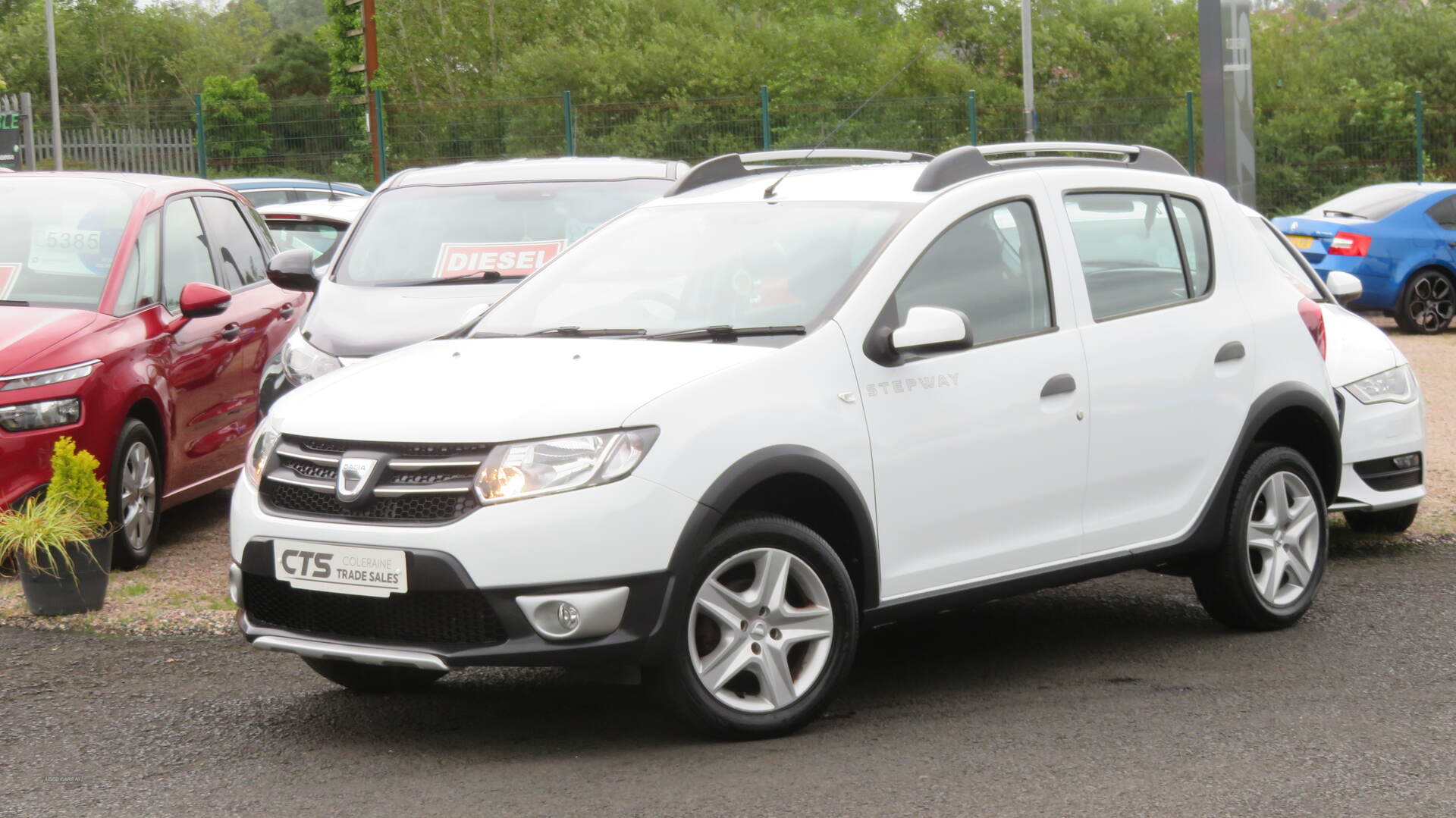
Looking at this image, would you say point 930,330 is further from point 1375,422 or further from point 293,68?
point 293,68

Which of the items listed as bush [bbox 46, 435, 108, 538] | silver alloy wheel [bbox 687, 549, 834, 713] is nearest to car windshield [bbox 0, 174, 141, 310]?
bush [bbox 46, 435, 108, 538]

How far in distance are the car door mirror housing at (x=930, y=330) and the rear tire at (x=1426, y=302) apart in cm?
1521

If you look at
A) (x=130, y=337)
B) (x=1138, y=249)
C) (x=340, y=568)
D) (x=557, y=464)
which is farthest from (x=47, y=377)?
(x=1138, y=249)

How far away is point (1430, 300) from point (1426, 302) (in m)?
0.05

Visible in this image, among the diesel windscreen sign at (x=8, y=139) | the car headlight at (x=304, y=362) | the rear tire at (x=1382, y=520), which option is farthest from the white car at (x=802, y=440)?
the diesel windscreen sign at (x=8, y=139)

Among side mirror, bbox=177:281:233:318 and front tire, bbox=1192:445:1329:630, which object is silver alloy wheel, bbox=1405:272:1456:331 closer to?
front tire, bbox=1192:445:1329:630

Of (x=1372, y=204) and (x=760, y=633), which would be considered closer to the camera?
(x=760, y=633)

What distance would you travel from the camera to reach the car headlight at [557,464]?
474 cm

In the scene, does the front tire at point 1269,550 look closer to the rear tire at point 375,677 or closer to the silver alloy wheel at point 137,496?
the rear tire at point 375,677

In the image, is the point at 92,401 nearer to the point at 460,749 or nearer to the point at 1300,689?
the point at 460,749

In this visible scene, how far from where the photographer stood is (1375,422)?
7949 mm

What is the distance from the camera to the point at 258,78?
266ft

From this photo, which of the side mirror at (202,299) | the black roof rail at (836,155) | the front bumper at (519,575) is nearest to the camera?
the front bumper at (519,575)

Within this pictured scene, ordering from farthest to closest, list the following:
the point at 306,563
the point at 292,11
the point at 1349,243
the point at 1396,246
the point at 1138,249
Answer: the point at 292,11, the point at 1396,246, the point at 1349,243, the point at 1138,249, the point at 306,563
